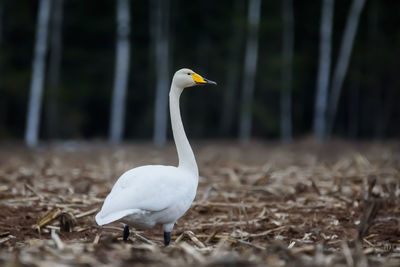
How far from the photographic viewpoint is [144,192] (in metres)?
4.50

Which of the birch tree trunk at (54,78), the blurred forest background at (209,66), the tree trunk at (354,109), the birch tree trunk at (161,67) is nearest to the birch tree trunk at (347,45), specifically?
the blurred forest background at (209,66)

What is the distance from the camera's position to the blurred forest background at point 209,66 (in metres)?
24.2

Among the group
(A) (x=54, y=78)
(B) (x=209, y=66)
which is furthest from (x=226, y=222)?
(B) (x=209, y=66)

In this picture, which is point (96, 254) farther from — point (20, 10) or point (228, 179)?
point (20, 10)

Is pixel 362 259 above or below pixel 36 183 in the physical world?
above

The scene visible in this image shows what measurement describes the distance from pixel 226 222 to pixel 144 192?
5.44 ft

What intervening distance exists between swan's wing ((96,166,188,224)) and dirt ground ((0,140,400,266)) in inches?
9.2

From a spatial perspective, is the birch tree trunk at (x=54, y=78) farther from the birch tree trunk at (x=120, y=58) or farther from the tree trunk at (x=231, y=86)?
the tree trunk at (x=231, y=86)

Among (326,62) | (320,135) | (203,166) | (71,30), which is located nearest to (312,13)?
(326,62)

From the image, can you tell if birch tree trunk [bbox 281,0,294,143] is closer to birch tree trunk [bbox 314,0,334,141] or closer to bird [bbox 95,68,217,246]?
birch tree trunk [bbox 314,0,334,141]

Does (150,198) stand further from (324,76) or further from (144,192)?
(324,76)

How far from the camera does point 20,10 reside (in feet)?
80.7

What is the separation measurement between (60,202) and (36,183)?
1594 mm

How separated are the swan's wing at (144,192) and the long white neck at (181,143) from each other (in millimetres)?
286
